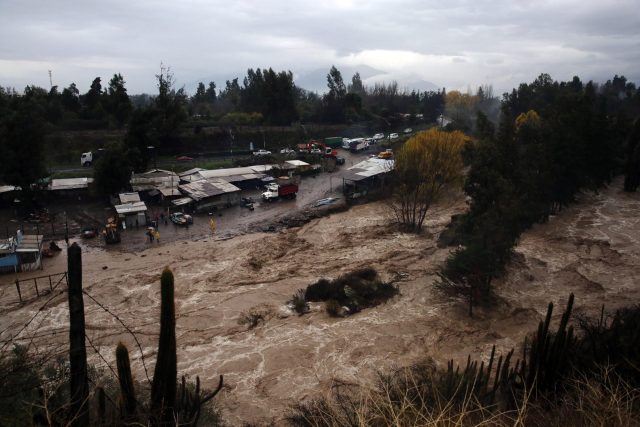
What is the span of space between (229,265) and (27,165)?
20416mm

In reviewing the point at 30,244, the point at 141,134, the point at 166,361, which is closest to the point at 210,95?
the point at 141,134

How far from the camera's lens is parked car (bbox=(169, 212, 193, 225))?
34750mm

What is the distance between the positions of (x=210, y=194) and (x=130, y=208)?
21.9 ft

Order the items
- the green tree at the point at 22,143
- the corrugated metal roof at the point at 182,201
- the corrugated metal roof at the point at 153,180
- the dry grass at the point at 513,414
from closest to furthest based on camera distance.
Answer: the dry grass at the point at 513,414 → the green tree at the point at 22,143 → the corrugated metal roof at the point at 182,201 → the corrugated metal roof at the point at 153,180

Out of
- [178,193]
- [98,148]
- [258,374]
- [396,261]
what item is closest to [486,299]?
[396,261]

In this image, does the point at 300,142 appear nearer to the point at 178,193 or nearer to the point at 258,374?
the point at 178,193

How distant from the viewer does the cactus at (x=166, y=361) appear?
887 cm

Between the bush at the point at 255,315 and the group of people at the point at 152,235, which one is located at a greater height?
the group of people at the point at 152,235

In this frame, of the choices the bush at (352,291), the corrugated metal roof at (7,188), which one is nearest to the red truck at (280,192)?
the bush at (352,291)

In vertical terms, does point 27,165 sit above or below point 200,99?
below

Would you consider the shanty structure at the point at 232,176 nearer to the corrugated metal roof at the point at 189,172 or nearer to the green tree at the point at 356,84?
the corrugated metal roof at the point at 189,172

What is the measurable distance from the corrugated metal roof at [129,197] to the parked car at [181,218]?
12.7 feet

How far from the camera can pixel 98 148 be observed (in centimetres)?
5425

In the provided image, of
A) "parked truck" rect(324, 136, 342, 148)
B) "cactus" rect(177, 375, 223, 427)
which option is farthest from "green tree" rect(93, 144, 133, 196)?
→ "parked truck" rect(324, 136, 342, 148)
